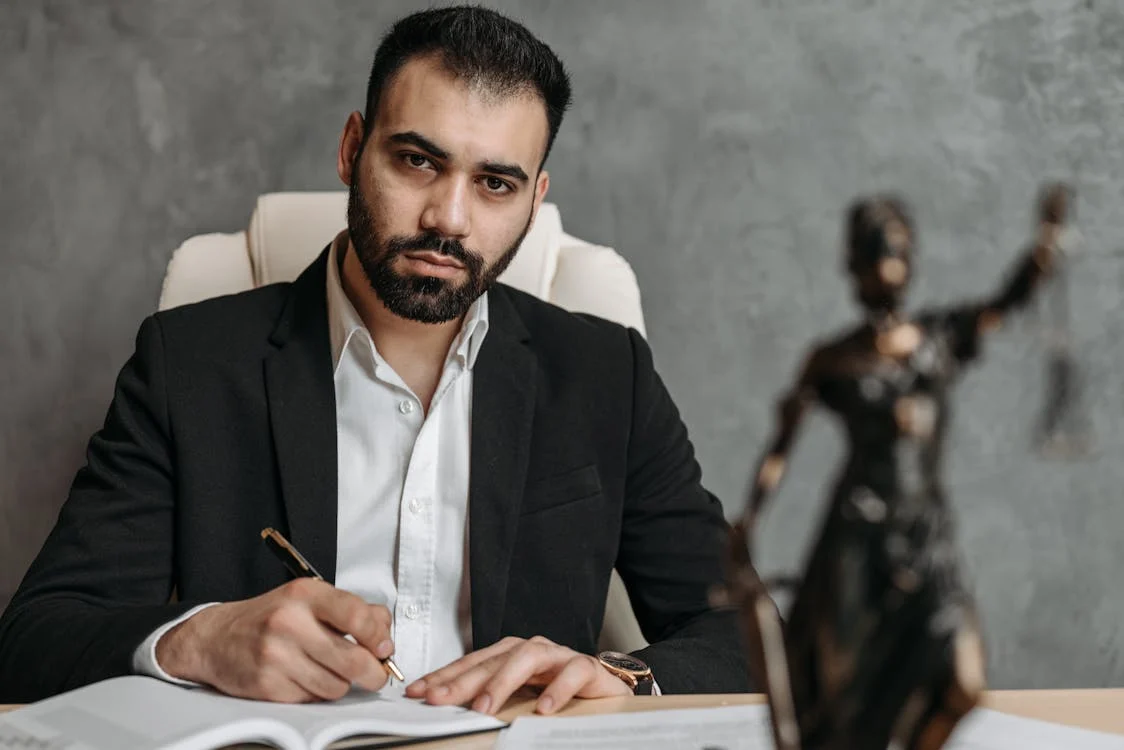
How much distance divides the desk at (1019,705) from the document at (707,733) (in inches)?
1.1

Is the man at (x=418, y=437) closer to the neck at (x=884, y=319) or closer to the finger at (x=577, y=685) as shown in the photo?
the finger at (x=577, y=685)

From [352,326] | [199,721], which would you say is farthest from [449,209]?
[199,721]

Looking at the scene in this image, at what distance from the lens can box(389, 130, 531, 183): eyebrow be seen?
1.41 metres

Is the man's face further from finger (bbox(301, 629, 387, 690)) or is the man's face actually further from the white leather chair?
finger (bbox(301, 629, 387, 690))

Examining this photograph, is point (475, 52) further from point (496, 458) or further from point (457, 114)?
point (496, 458)

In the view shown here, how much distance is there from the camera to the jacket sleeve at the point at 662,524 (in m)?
1.56

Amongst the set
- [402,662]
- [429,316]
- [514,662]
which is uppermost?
[429,316]

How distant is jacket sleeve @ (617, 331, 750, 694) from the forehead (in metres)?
0.37

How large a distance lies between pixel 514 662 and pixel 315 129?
51.7 inches

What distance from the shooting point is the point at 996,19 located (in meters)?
2.02

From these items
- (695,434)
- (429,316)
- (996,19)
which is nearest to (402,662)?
A: (429,316)

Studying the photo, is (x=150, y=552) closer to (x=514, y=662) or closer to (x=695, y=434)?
(x=514, y=662)

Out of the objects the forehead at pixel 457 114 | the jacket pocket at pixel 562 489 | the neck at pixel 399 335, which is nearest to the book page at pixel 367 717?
the jacket pocket at pixel 562 489

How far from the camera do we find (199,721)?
869 millimetres
